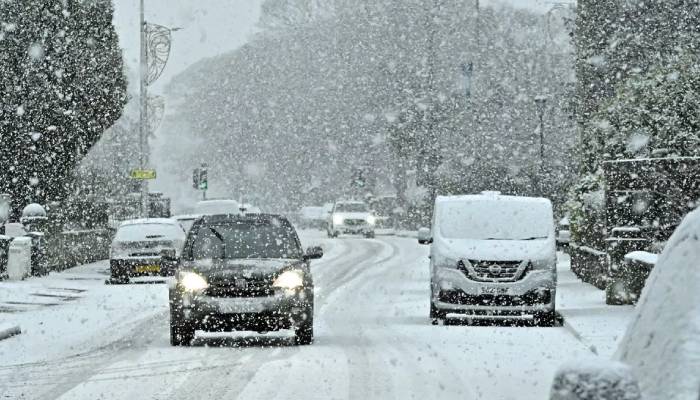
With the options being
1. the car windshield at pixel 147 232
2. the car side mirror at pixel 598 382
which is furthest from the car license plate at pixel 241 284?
the car windshield at pixel 147 232

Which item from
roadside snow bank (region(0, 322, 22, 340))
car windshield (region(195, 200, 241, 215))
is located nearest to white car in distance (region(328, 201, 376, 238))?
car windshield (region(195, 200, 241, 215))

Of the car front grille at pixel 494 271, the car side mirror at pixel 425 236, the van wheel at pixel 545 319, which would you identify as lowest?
the van wheel at pixel 545 319

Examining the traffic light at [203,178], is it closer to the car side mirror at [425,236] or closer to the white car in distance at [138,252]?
the white car in distance at [138,252]

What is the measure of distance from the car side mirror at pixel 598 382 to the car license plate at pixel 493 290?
14.2 metres

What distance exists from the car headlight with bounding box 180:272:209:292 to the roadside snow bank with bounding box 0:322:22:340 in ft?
8.97

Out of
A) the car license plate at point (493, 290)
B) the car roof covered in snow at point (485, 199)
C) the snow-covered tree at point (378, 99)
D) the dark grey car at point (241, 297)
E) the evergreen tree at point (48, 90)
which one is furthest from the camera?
the snow-covered tree at point (378, 99)

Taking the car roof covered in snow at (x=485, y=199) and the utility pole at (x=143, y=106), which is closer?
the car roof covered in snow at (x=485, y=199)

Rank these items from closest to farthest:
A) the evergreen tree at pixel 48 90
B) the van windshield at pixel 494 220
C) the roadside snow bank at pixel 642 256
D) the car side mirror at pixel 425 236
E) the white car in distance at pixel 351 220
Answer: the van windshield at pixel 494 220, the roadside snow bank at pixel 642 256, the car side mirror at pixel 425 236, the evergreen tree at pixel 48 90, the white car in distance at pixel 351 220

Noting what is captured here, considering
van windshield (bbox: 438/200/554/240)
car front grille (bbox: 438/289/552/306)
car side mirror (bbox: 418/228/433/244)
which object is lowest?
car front grille (bbox: 438/289/552/306)

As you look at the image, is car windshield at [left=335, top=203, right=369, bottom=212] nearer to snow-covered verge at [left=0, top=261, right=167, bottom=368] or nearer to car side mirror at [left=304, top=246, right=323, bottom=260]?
snow-covered verge at [left=0, top=261, right=167, bottom=368]

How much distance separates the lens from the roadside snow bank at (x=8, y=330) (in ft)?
53.7

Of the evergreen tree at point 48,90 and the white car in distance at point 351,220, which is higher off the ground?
the evergreen tree at point 48,90

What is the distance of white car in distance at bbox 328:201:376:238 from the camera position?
2389 inches

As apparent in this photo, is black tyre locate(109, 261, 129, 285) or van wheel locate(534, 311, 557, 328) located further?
black tyre locate(109, 261, 129, 285)
